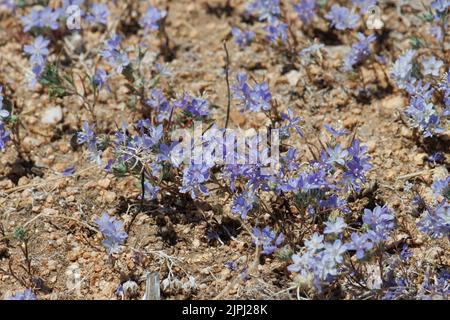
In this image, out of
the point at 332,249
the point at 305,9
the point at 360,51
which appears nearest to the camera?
the point at 332,249

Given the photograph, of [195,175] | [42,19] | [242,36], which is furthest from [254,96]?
[42,19]

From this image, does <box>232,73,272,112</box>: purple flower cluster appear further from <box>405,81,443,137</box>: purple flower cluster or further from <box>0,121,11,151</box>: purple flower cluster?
<box>0,121,11,151</box>: purple flower cluster

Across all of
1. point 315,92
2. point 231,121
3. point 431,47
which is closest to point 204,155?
point 231,121

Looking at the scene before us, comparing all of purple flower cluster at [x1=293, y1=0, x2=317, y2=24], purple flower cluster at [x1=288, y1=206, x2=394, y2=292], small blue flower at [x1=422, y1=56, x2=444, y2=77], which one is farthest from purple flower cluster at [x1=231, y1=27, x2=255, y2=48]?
purple flower cluster at [x1=288, y1=206, x2=394, y2=292]

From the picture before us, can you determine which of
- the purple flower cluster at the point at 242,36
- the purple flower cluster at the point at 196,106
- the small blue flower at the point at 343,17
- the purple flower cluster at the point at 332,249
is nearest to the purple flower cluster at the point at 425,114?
the purple flower cluster at the point at 332,249

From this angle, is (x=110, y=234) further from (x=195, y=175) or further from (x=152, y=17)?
(x=152, y=17)

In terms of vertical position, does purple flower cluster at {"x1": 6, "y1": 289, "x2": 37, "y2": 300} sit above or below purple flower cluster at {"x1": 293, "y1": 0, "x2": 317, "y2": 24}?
below

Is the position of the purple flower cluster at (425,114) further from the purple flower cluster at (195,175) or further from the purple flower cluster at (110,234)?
the purple flower cluster at (110,234)

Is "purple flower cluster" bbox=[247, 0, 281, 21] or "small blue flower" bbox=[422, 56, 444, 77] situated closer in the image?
"small blue flower" bbox=[422, 56, 444, 77]

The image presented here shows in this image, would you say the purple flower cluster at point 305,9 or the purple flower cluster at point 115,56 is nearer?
the purple flower cluster at point 115,56

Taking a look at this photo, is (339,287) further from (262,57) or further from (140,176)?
(262,57)
